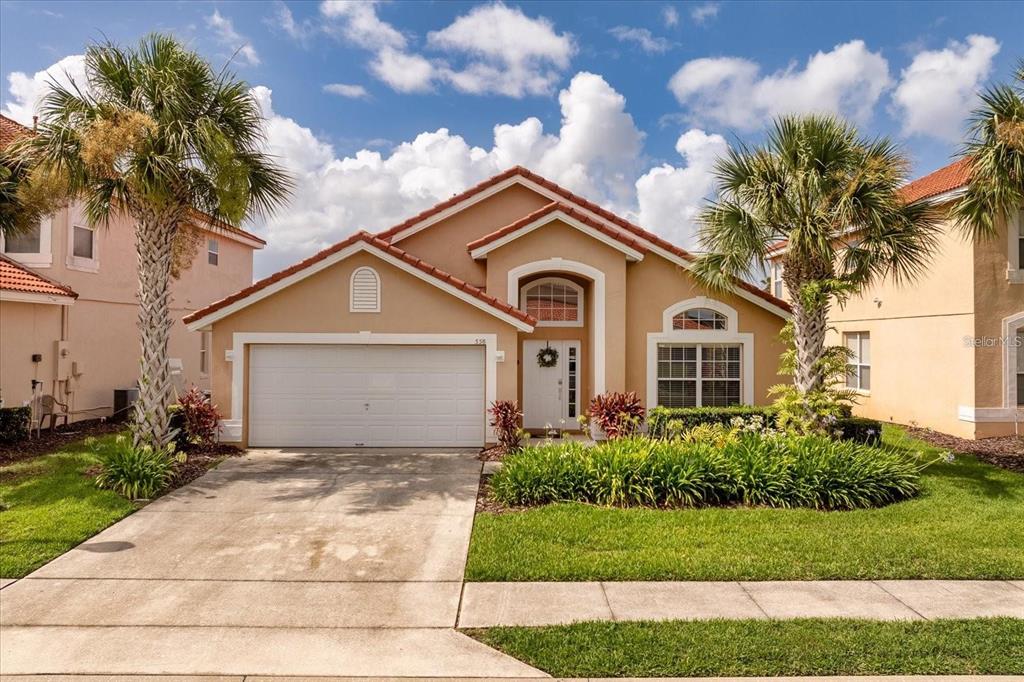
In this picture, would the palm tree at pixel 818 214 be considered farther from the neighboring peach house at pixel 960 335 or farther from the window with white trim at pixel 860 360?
the window with white trim at pixel 860 360

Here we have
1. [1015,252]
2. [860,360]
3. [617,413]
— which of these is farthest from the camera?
[860,360]

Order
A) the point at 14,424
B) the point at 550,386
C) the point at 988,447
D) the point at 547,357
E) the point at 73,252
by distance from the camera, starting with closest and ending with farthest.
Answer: the point at 988,447 → the point at 14,424 → the point at 547,357 → the point at 550,386 → the point at 73,252

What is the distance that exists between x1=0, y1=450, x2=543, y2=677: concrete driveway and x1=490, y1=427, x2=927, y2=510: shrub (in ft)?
4.23

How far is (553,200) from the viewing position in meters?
17.1

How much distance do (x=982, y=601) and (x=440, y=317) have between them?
10340 millimetres

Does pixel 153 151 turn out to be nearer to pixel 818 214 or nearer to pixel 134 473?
pixel 134 473

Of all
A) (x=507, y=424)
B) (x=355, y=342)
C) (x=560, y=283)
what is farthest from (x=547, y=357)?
(x=355, y=342)

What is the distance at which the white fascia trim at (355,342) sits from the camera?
13.6 m

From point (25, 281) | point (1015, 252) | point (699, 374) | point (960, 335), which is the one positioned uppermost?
point (1015, 252)

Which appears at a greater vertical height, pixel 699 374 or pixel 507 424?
pixel 699 374

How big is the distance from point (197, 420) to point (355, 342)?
368 cm

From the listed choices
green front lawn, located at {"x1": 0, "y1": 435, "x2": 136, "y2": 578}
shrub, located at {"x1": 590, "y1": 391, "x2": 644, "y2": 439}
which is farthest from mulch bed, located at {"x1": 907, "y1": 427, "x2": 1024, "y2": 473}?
green front lawn, located at {"x1": 0, "y1": 435, "x2": 136, "y2": 578}

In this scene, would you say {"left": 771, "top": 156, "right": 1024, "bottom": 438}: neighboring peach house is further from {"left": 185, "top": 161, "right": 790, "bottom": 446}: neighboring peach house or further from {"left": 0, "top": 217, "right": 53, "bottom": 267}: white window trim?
{"left": 0, "top": 217, "right": 53, "bottom": 267}: white window trim

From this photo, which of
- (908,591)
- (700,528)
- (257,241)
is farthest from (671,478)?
(257,241)
